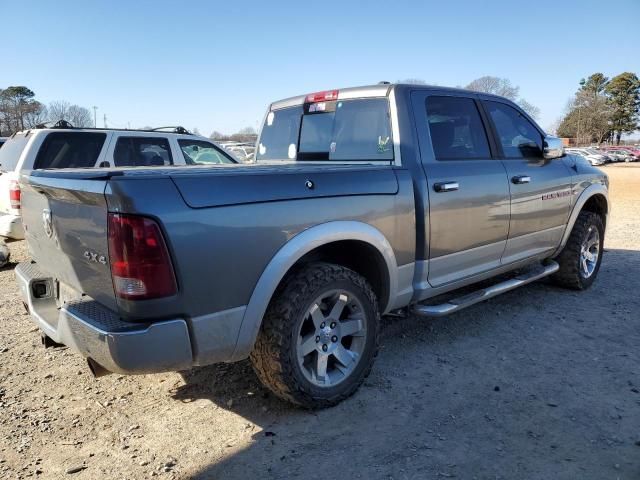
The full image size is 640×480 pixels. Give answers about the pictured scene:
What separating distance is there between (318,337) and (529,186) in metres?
2.48

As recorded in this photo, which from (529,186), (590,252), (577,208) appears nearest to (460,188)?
(529,186)

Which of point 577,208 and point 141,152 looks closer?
point 577,208

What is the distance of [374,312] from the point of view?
10.5 feet

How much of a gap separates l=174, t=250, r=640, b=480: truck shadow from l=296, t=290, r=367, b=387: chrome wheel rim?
23 centimetres

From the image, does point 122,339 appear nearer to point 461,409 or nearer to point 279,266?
point 279,266

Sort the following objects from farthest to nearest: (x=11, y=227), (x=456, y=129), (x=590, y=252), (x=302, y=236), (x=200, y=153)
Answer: (x=200, y=153) → (x=11, y=227) → (x=590, y=252) → (x=456, y=129) → (x=302, y=236)

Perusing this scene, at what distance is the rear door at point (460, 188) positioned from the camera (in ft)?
11.6

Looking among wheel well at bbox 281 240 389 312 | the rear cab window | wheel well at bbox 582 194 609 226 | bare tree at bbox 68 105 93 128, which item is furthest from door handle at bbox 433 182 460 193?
bare tree at bbox 68 105 93 128

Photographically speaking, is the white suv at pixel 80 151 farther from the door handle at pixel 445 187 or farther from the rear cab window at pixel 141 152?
the door handle at pixel 445 187

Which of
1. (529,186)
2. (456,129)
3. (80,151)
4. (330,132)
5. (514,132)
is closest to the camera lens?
(456,129)

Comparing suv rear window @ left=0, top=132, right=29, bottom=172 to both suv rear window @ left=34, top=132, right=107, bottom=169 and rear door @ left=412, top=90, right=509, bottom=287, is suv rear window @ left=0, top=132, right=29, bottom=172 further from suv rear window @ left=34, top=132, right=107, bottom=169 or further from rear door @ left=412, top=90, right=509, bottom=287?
rear door @ left=412, top=90, right=509, bottom=287

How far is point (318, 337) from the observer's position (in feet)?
9.83

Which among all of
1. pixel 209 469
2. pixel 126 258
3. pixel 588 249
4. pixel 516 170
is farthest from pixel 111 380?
pixel 588 249

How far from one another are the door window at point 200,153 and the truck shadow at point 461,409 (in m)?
5.16
